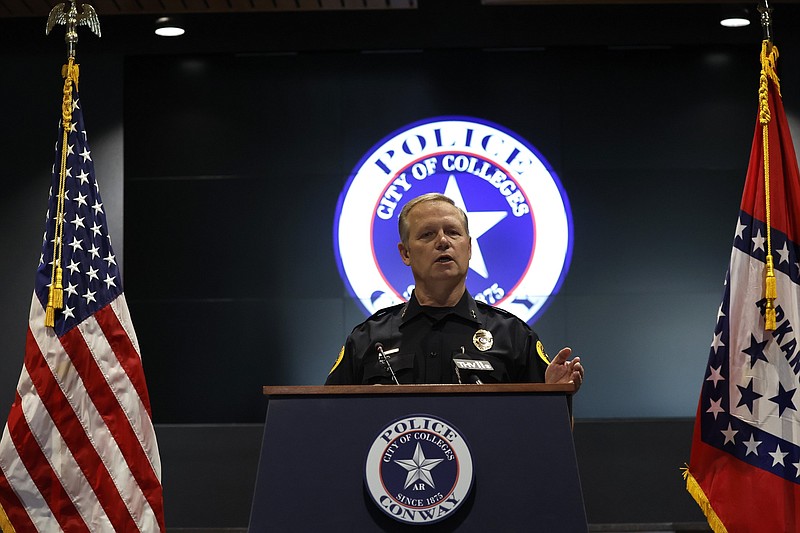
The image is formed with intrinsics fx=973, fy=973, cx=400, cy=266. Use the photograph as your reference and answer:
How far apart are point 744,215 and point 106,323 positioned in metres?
2.38

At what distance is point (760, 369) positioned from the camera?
3.28m

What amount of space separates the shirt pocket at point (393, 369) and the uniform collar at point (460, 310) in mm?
137

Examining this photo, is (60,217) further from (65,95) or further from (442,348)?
(442,348)

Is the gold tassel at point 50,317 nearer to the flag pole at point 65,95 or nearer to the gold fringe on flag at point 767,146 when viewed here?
the flag pole at point 65,95

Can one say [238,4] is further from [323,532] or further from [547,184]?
[323,532]

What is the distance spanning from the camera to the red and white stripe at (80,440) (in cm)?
349

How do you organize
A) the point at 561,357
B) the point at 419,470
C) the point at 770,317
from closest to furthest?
the point at 419,470 → the point at 561,357 → the point at 770,317

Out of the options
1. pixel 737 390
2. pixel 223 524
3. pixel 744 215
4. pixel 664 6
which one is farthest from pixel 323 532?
pixel 664 6

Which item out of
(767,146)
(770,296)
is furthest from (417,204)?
(767,146)

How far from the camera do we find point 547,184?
5.14 meters

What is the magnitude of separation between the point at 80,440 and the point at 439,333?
1.63m

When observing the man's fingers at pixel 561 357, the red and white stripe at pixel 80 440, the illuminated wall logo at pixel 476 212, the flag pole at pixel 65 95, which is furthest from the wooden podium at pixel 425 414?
the illuminated wall logo at pixel 476 212

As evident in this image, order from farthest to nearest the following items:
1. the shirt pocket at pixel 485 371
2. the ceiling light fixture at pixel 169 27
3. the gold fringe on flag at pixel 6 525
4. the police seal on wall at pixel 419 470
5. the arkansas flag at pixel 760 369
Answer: the ceiling light fixture at pixel 169 27, the gold fringe on flag at pixel 6 525, the arkansas flag at pixel 760 369, the shirt pocket at pixel 485 371, the police seal on wall at pixel 419 470

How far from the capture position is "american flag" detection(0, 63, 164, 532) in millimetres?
3496
